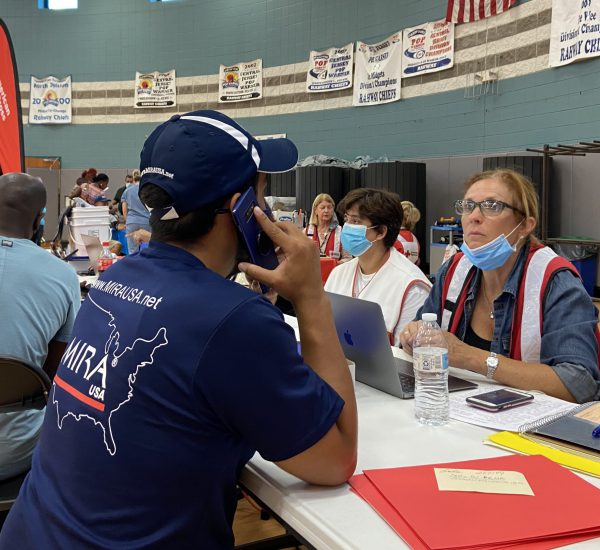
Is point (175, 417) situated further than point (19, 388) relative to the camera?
No

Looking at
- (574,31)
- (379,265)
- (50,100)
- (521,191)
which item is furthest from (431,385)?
(50,100)

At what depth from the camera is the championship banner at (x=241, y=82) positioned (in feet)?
38.8

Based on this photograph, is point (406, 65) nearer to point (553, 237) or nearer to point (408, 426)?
point (553, 237)

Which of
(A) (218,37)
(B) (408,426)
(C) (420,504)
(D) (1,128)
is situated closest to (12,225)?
(B) (408,426)

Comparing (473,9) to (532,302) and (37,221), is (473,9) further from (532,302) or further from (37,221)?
(37,221)

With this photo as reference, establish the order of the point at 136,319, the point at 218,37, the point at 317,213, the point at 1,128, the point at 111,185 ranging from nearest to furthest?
the point at 136,319
the point at 1,128
the point at 317,213
the point at 218,37
the point at 111,185

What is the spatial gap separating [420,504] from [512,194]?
145cm

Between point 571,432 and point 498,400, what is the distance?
25 cm

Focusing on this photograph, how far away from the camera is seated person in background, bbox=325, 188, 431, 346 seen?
2.83 meters

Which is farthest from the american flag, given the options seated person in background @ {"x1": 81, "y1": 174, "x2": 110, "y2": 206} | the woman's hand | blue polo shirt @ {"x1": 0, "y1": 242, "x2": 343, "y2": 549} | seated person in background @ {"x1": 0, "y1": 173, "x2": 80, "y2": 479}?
blue polo shirt @ {"x1": 0, "y1": 242, "x2": 343, "y2": 549}

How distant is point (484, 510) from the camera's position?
1.03m

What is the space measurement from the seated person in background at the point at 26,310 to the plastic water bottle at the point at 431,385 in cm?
115

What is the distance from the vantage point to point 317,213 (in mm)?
7520

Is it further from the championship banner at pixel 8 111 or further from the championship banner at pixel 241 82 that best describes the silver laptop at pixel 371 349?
the championship banner at pixel 241 82
